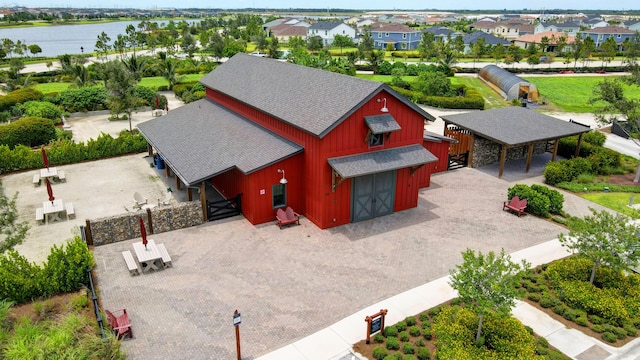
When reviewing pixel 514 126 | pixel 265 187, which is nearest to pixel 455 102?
pixel 514 126

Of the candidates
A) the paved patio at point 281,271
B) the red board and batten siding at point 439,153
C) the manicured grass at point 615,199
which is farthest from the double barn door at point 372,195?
the manicured grass at point 615,199

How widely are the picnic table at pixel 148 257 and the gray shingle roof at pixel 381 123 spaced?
10.5 metres

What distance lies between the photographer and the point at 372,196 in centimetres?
2177

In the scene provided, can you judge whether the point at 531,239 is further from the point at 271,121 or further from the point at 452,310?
the point at 271,121

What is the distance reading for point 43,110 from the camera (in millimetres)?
38750

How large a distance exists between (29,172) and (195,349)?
2147 centimetres

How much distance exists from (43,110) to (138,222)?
26.0 metres

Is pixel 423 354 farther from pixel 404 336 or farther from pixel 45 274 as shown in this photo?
pixel 45 274

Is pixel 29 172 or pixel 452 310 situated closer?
pixel 452 310

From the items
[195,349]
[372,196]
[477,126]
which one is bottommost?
[195,349]

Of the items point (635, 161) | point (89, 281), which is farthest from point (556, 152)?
point (89, 281)

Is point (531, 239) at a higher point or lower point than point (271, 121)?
lower

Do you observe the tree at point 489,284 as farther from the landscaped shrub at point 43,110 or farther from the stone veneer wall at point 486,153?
the landscaped shrub at point 43,110

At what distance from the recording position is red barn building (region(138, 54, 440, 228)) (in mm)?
20188
